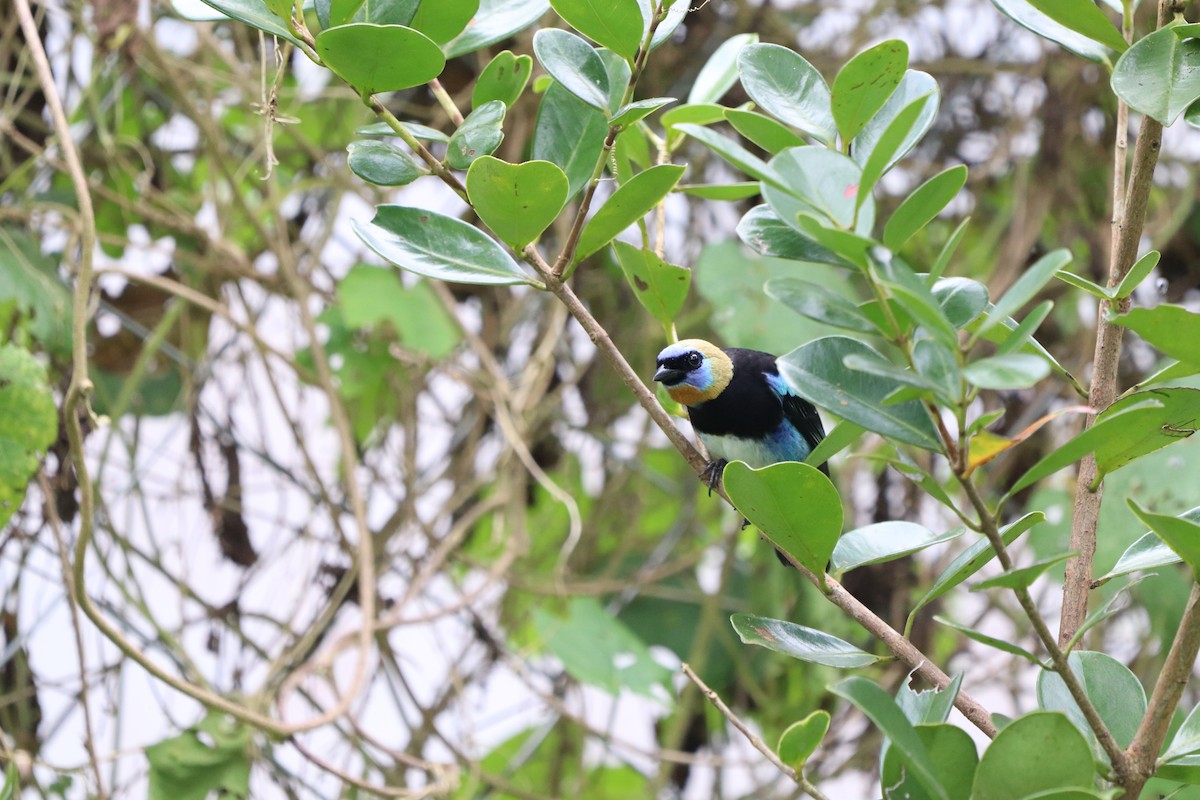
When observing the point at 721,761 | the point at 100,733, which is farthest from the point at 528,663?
the point at 100,733

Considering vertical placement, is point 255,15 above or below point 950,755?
above

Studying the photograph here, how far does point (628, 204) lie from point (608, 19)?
16 cm

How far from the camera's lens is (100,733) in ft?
8.79

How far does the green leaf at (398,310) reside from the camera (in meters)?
2.94

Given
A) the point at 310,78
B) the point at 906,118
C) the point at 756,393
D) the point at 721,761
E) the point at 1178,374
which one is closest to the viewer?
the point at 906,118

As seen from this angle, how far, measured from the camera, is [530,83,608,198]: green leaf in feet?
3.72

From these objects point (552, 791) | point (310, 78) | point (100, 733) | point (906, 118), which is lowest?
point (552, 791)

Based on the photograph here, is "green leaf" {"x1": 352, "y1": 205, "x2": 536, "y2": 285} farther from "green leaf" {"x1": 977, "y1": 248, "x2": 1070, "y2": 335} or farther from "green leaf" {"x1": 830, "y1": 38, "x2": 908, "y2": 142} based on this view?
"green leaf" {"x1": 977, "y1": 248, "x2": 1070, "y2": 335}

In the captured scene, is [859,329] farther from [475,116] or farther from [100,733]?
[100,733]

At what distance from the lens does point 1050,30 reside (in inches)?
44.6

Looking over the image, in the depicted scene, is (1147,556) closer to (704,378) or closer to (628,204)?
(628,204)

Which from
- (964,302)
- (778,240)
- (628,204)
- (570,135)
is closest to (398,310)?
(570,135)

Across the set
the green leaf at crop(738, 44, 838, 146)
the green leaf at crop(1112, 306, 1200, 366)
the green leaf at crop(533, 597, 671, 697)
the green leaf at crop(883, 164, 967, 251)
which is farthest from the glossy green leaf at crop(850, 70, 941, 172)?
the green leaf at crop(533, 597, 671, 697)

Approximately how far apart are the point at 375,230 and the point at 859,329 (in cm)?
45
